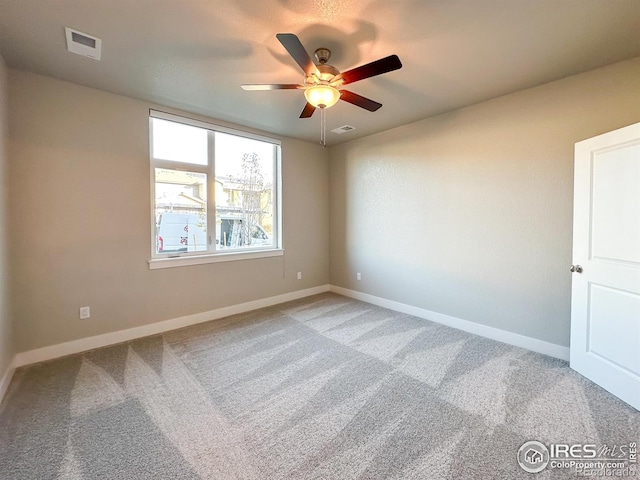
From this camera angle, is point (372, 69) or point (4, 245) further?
point (4, 245)

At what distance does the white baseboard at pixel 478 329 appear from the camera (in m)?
2.74

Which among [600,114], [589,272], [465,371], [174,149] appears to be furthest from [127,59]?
[589,272]

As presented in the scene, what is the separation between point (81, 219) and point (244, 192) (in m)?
1.90

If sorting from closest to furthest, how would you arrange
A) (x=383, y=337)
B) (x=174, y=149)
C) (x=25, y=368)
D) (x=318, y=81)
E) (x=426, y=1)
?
(x=426, y=1) → (x=318, y=81) → (x=25, y=368) → (x=383, y=337) → (x=174, y=149)

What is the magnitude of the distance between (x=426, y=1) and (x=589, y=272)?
2.43 meters

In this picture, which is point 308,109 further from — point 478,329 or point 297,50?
point 478,329

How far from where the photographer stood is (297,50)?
170 centimetres

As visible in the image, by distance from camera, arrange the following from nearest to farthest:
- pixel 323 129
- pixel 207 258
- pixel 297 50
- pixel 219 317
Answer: pixel 297 50
pixel 207 258
pixel 219 317
pixel 323 129

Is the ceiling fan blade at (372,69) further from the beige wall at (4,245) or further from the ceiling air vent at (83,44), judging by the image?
the beige wall at (4,245)

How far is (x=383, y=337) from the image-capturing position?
10.4 ft

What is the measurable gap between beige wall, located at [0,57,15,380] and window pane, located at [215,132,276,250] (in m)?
1.91

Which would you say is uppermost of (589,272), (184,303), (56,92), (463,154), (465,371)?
(56,92)

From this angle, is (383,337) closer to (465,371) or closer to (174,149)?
(465,371)

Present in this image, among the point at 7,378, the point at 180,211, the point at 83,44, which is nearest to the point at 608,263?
the point at 180,211
